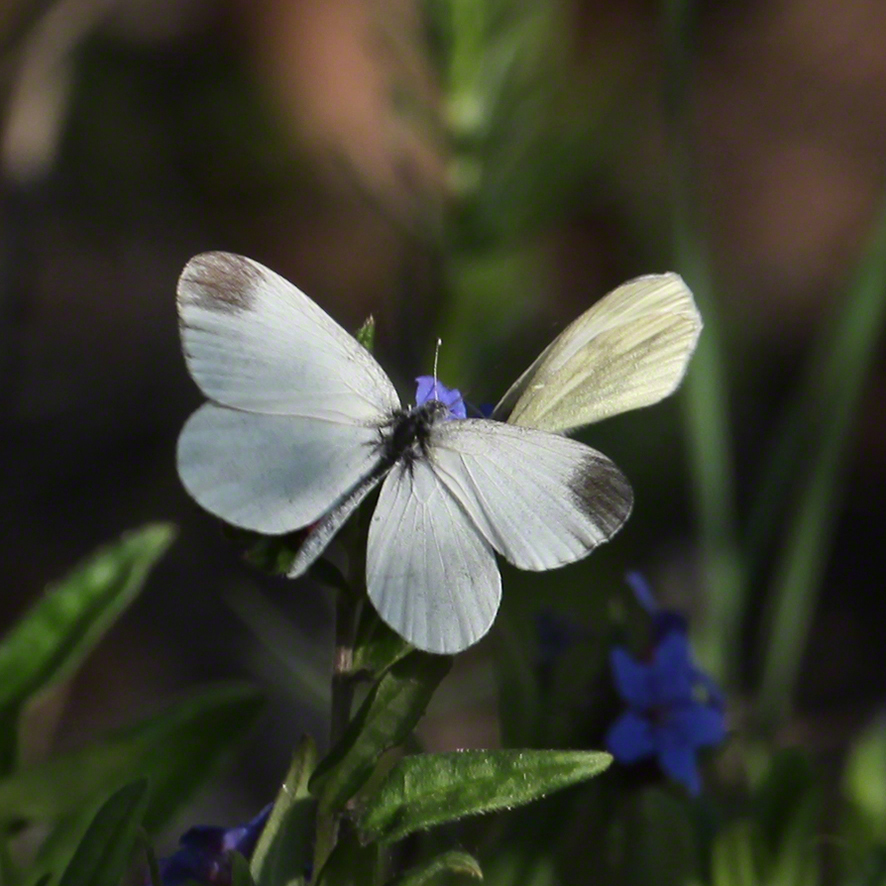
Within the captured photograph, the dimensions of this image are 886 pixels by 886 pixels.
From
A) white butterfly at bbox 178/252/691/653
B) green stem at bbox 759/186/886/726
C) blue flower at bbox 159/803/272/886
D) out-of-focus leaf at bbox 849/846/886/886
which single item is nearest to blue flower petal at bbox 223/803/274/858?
blue flower at bbox 159/803/272/886

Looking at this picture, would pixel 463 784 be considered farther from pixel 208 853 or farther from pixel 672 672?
pixel 672 672

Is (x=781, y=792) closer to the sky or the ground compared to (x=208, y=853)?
closer to the ground

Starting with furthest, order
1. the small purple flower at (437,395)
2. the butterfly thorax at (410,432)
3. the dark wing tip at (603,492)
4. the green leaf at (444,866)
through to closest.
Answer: the small purple flower at (437,395)
the butterfly thorax at (410,432)
the dark wing tip at (603,492)
the green leaf at (444,866)

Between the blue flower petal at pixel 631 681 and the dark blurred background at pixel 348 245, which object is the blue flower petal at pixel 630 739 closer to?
the blue flower petal at pixel 631 681

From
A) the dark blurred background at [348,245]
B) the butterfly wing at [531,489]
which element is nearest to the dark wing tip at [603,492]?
the butterfly wing at [531,489]

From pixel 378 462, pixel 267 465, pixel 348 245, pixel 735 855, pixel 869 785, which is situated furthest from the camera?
pixel 348 245

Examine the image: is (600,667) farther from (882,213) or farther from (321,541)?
(882,213)

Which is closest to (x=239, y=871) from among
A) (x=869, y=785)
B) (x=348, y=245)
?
(x=869, y=785)

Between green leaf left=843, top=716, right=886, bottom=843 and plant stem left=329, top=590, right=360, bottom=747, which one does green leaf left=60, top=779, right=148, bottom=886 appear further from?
green leaf left=843, top=716, right=886, bottom=843
